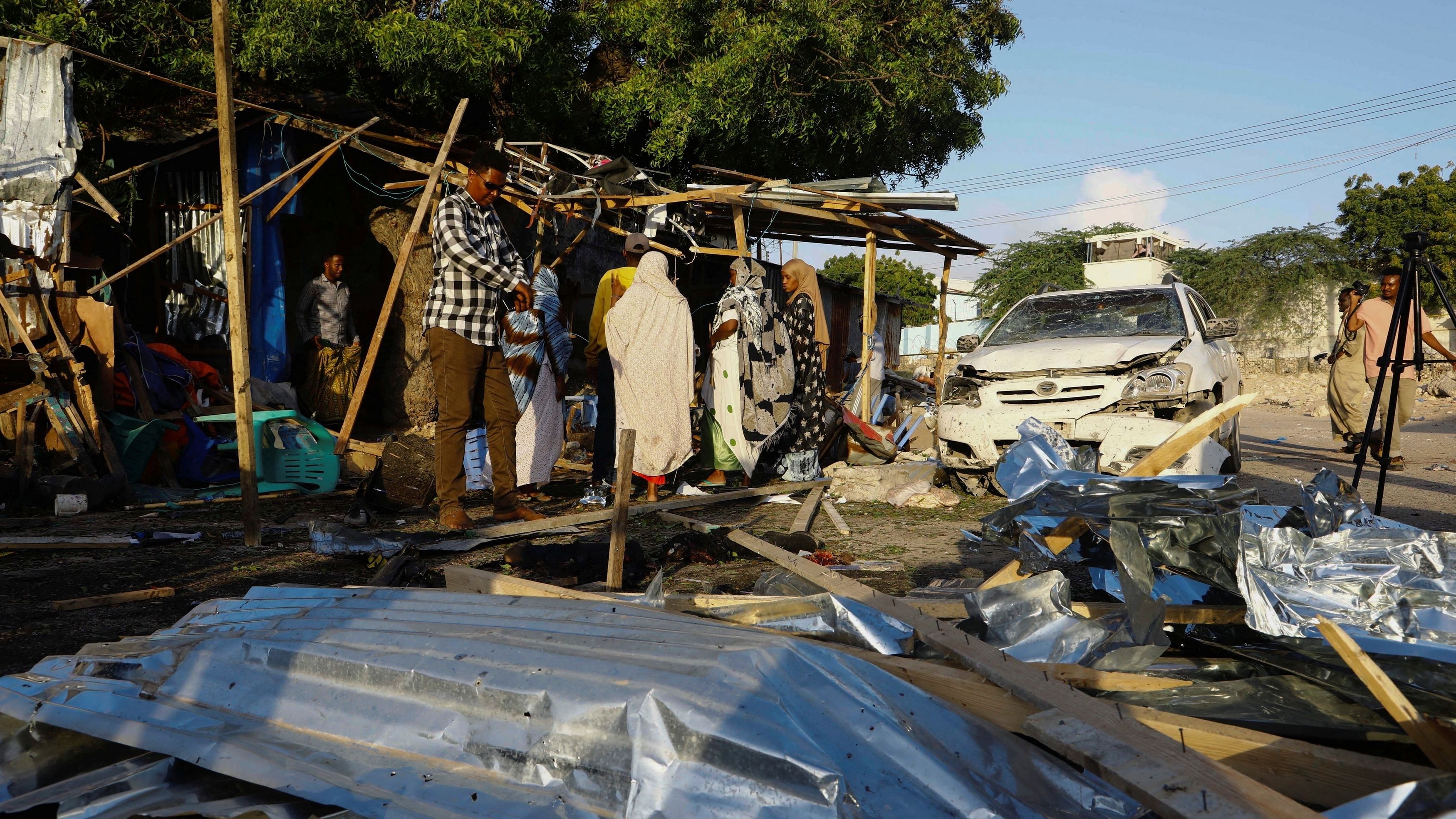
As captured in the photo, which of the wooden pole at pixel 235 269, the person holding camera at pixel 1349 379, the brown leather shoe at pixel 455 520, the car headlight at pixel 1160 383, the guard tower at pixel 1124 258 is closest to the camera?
the wooden pole at pixel 235 269

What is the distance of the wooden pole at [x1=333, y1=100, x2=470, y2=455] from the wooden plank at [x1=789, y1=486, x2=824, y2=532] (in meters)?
3.25

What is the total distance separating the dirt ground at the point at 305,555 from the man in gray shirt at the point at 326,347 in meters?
3.02

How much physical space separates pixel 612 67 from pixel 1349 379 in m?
10.2

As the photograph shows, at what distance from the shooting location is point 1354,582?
8.77ft

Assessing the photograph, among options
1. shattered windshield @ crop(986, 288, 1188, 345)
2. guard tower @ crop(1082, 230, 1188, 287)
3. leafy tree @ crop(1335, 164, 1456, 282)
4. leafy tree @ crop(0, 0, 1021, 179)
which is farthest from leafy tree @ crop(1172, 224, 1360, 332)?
shattered windshield @ crop(986, 288, 1188, 345)

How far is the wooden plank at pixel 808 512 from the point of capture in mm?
5926

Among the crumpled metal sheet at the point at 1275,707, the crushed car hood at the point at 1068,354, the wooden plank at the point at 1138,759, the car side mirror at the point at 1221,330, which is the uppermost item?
the car side mirror at the point at 1221,330

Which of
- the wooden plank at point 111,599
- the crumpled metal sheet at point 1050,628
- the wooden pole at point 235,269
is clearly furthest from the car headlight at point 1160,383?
the wooden plank at point 111,599

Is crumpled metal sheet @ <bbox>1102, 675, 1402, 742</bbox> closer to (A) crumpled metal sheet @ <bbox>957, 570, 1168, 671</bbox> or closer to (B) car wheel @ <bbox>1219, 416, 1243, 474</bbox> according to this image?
(A) crumpled metal sheet @ <bbox>957, 570, 1168, 671</bbox>

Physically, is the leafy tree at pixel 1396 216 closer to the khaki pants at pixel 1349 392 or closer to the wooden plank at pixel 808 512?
the khaki pants at pixel 1349 392

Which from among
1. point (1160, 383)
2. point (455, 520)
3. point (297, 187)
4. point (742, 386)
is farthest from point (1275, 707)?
point (297, 187)

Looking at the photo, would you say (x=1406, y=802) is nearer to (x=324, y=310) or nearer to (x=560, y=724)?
(x=560, y=724)

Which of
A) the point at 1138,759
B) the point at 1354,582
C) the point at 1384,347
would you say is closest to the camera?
the point at 1138,759

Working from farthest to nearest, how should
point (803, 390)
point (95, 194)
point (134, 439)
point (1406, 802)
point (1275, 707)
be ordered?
point (803, 390), point (95, 194), point (134, 439), point (1275, 707), point (1406, 802)
